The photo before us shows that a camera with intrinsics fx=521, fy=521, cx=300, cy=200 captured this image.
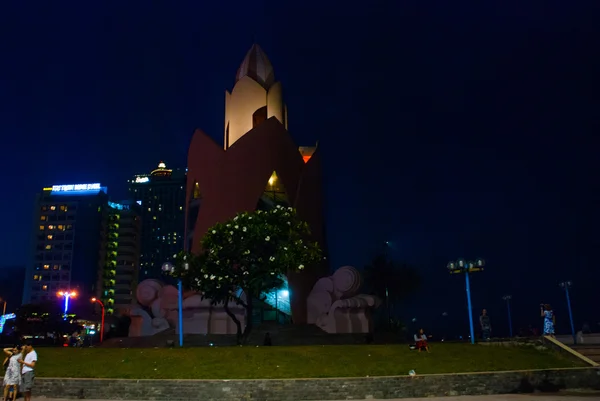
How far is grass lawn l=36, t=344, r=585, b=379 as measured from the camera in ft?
48.1

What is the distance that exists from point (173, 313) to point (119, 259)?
75.9 m

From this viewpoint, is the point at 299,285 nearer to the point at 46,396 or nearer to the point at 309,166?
the point at 309,166

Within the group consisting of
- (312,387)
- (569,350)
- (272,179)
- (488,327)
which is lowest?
(312,387)

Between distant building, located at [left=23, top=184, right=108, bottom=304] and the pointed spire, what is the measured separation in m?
65.1

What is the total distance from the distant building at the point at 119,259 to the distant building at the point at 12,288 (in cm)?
2279

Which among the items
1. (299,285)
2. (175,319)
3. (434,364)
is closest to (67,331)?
(175,319)

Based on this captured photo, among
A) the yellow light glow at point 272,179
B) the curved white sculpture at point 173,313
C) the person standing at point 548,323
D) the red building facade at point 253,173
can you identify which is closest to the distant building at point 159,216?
the red building facade at point 253,173

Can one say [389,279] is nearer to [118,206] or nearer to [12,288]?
[118,206]

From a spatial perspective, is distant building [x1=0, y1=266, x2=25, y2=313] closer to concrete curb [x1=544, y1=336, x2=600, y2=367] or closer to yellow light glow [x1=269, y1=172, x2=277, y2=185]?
yellow light glow [x1=269, y1=172, x2=277, y2=185]

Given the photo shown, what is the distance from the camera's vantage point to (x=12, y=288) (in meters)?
121

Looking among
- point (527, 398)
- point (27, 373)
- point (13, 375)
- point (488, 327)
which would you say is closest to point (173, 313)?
point (488, 327)

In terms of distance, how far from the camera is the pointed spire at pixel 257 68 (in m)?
46.1

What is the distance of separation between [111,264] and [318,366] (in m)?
98.6

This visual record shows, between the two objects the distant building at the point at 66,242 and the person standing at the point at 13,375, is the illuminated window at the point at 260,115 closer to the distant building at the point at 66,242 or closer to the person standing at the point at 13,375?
the person standing at the point at 13,375
